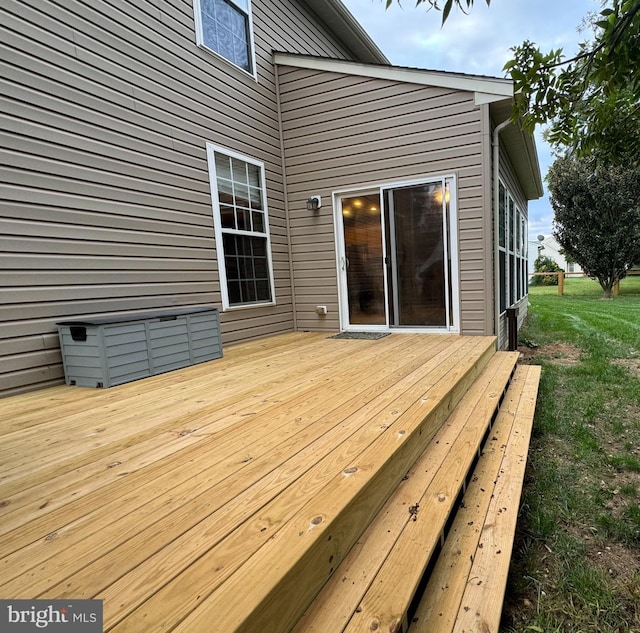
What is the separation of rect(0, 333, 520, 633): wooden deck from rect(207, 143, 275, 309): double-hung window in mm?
1999

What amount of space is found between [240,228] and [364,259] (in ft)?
5.28

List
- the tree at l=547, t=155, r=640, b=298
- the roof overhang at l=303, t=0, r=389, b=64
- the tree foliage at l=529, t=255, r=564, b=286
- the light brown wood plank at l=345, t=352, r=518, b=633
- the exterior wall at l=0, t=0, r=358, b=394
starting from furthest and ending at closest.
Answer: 1. the tree foliage at l=529, t=255, r=564, b=286
2. the tree at l=547, t=155, r=640, b=298
3. the roof overhang at l=303, t=0, r=389, b=64
4. the exterior wall at l=0, t=0, r=358, b=394
5. the light brown wood plank at l=345, t=352, r=518, b=633

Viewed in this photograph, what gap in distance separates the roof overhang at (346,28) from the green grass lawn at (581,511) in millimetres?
6111

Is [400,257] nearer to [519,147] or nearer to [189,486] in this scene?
[519,147]

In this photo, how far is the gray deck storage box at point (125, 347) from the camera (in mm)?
2625

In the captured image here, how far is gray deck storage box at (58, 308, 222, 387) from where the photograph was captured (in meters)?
2.62

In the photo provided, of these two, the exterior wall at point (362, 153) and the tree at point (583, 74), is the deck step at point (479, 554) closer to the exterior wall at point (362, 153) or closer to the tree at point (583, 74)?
the tree at point (583, 74)

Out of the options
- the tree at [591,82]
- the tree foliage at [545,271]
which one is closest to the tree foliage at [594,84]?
the tree at [591,82]

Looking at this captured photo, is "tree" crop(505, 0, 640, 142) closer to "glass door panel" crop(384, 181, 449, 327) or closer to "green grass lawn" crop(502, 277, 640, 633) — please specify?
"green grass lawn" crop(502, 277, 640, 633)

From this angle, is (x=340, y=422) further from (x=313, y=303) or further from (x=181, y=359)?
(x=313, y=303)

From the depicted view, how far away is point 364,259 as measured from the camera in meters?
4.75

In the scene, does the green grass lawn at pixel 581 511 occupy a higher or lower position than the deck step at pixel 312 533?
lower

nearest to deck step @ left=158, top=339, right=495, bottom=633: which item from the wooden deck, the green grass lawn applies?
the wooden deck

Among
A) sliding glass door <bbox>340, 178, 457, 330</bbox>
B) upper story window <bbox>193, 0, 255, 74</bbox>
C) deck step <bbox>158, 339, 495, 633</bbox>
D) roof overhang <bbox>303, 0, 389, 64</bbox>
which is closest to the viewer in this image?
deck step <bbox>158, 339, 495, 633</bbox>
